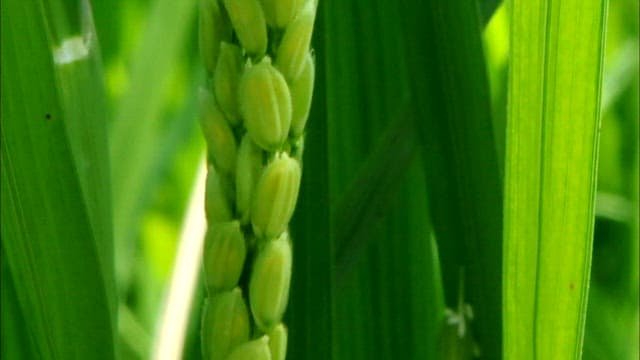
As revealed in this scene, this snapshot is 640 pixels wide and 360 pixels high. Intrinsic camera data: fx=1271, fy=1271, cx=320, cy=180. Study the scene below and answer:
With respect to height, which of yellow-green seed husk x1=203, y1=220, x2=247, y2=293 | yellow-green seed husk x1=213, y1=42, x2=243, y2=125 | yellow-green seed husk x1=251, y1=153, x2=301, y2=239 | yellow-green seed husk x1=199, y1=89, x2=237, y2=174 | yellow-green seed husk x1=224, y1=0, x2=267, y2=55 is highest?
yellow-green seed husk x1=224, y1=0, x2=267, y2=55

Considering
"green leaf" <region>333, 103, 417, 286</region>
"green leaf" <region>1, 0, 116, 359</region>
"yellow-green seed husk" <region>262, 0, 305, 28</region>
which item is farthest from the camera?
"green leaf" <region>333, 103, 417, 286</region>

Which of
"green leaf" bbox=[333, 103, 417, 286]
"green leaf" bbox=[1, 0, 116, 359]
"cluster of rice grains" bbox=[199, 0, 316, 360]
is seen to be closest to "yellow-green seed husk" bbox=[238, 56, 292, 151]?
"cluster of rice grains" bbox=[199, 0, 316, 360]

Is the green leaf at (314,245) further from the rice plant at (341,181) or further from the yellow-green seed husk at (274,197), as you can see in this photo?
the yellow-green seed husk at (274,197)

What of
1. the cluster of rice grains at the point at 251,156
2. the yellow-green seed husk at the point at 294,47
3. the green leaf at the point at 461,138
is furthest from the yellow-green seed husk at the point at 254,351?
the green leaf at the point at 461,138

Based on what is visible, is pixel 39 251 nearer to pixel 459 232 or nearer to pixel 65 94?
pixel 65 94

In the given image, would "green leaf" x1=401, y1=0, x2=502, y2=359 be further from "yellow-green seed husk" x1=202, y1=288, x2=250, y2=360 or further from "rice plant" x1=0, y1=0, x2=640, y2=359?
"yellow-green seed husk" x1=202, y1=288, x2=250, y2=360

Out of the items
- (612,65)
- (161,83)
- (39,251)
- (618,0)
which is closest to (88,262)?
(39,251)

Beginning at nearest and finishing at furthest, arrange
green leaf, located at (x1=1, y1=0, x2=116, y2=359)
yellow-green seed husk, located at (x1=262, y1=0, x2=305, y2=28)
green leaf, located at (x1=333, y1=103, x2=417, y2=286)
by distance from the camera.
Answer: yellow-green seed husk, located at (x1=262, y1=0, x2=305, y2=28)
green leaf, located at (x1=1, y1=0, x2=116, y2=359)
green leaf, located at (x1=333, y1=103, x2=417, y2=286)

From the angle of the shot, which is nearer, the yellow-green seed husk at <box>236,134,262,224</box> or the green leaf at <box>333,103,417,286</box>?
the yellow-green seed husk at <box>236,134,262,224</box>
